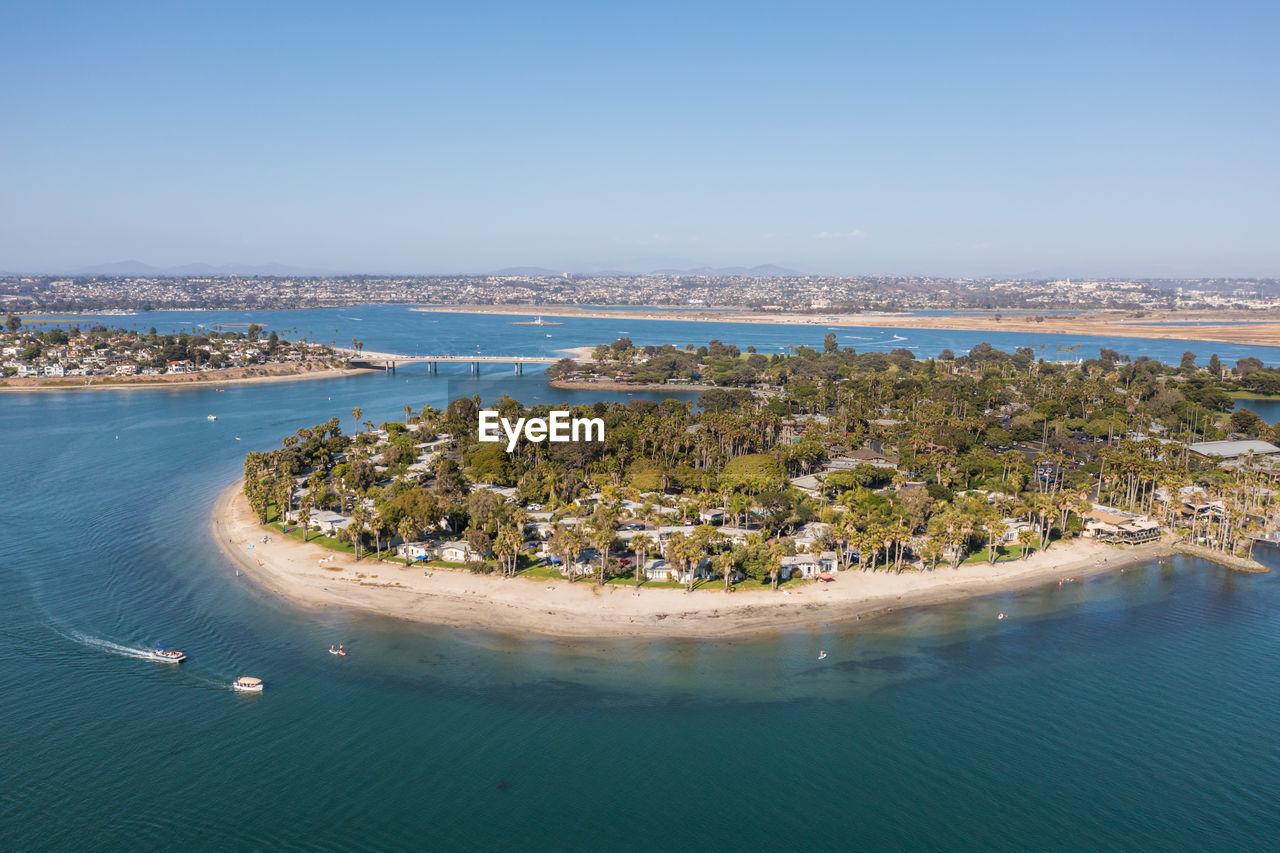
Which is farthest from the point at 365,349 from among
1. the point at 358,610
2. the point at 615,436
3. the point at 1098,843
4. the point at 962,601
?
the point at 1098,843

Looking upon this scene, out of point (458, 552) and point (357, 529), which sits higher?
point (357, 529)

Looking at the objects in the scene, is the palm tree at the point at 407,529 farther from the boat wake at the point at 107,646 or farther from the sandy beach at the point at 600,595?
the boat wake at the point at 107,646

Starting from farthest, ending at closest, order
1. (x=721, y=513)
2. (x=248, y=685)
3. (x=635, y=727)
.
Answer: (x=721, y=513) → (x=248, y=685) → (x=635, y=727)

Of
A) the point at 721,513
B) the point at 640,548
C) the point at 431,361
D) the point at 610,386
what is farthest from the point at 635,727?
the point at 431,361

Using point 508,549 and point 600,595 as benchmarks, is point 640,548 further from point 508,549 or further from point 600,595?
point 508,549

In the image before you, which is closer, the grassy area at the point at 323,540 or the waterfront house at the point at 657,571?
the waterfront house at the point at 657,571

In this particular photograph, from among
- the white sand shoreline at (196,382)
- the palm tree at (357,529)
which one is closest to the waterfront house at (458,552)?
the palm tree at (357,529)
